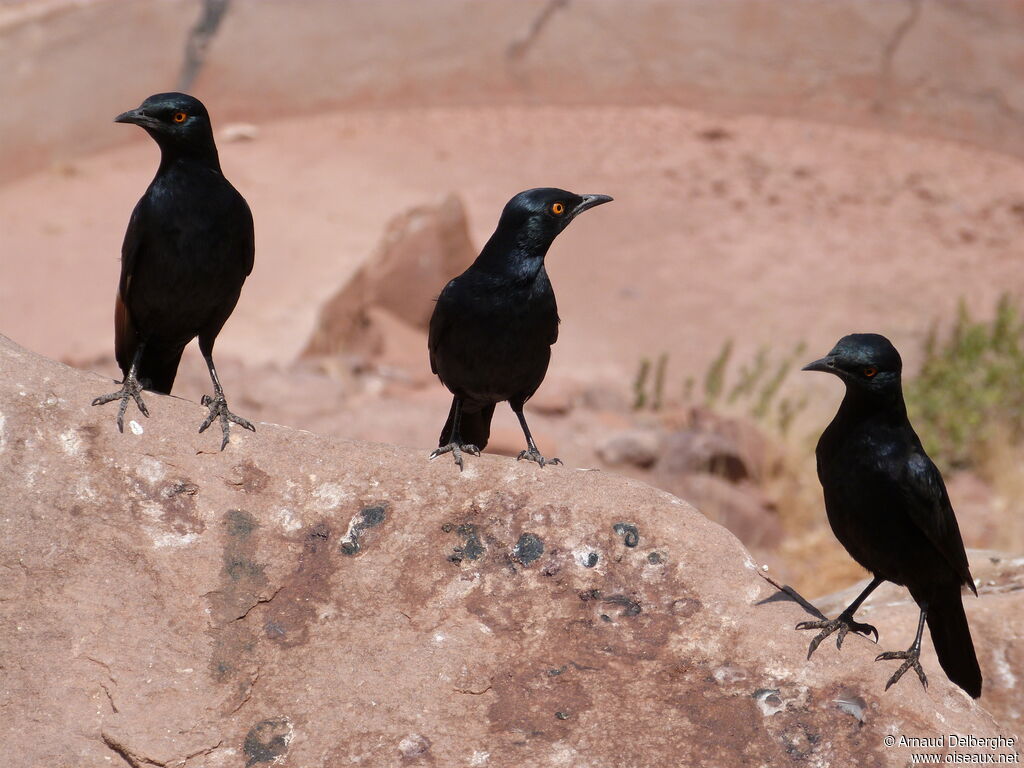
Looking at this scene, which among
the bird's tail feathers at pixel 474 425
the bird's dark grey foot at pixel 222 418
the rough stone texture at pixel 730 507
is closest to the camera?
the bird's dark grey foot at pixel 222 418

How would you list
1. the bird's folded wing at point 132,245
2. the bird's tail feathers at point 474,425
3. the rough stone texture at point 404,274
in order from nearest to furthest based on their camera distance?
the bird's folded wing at point 132,245, the bird's tail feathers at point 474,425, the rough stone texture at point 404,274

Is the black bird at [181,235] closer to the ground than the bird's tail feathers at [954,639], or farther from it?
farther from it

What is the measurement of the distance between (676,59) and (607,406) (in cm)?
931

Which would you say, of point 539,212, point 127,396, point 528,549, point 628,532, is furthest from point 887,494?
point 127,396

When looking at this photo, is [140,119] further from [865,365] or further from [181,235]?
[865,365]

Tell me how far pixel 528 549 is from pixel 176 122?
2.06 m

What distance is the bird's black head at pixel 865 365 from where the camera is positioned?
4.01 meters

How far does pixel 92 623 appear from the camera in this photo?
3.45m

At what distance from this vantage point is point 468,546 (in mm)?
3828

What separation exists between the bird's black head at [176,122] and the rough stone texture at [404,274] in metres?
6.31


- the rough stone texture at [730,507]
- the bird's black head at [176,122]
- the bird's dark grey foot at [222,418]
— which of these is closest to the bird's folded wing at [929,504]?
the bird's dark grey foot at [222,418]

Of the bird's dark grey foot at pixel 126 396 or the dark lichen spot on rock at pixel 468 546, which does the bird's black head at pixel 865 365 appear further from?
the bird's dark grey foot at pixel 126 396

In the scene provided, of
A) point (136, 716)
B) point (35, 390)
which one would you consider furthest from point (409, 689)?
point (35, 390)

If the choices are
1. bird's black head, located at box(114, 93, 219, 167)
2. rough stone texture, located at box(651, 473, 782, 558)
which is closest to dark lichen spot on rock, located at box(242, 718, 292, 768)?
bird's black head, located at box(114, 93, 219, 167)
